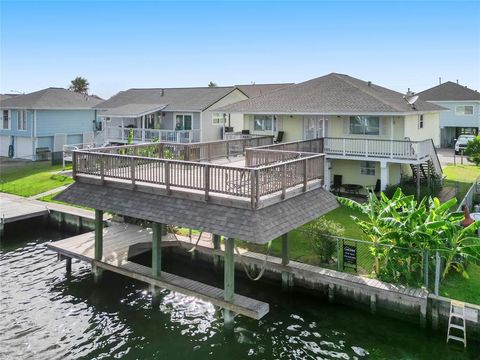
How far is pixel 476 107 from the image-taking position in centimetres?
4866

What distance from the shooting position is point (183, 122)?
3609cm

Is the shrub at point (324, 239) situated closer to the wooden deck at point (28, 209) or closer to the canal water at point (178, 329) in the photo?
the canal water at point (178, 329)

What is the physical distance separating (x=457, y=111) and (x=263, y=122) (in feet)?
104

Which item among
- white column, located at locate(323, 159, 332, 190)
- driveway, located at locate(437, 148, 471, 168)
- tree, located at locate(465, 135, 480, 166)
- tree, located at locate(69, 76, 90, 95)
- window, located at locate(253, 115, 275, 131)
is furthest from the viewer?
tree, located at locate(69, 76, 90, 95)

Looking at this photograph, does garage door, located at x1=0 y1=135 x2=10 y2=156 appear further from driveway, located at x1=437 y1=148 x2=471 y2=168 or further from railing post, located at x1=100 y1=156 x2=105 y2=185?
driveway, located at x1=437 y1=148 x2=471 y2=168

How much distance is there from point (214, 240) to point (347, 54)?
23391 mm

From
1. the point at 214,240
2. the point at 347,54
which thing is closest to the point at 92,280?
the point at 214,240

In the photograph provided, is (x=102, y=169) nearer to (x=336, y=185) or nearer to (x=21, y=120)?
(x=336, y=185)

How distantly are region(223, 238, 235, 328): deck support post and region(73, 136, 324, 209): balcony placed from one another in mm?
1258

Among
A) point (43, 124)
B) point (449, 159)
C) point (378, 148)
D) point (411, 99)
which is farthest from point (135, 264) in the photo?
point (449, 159)

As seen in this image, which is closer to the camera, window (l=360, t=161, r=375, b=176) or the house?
window (l=360, t=161, r=375, b=176)

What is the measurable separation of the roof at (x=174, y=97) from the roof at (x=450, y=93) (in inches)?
1095

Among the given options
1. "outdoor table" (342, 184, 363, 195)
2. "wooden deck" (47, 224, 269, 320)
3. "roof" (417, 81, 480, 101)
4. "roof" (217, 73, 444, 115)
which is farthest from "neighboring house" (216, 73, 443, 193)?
"roof" (417, 81, 480, 101)

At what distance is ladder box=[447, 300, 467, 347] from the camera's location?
11.9 meters
